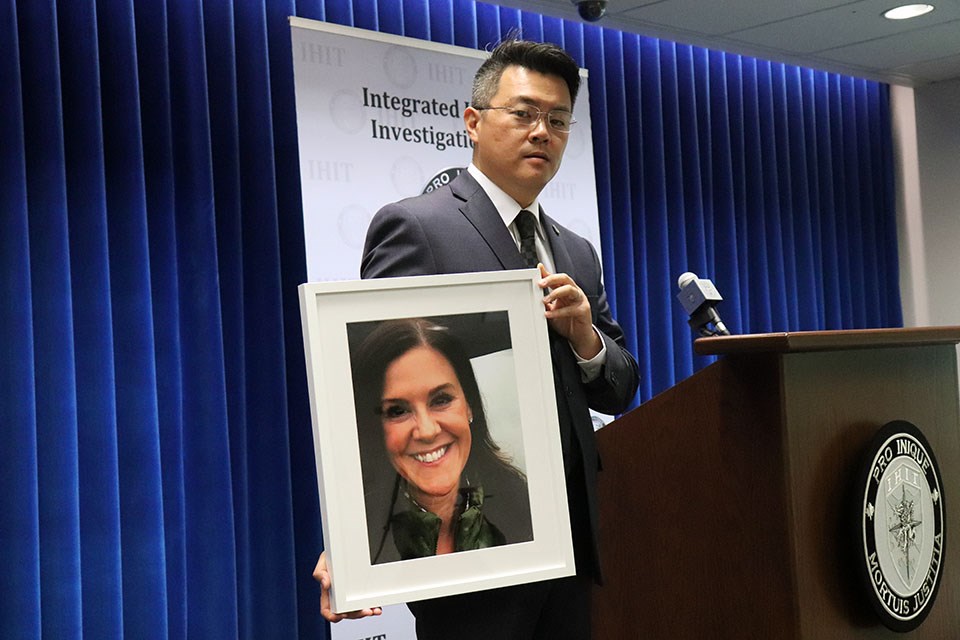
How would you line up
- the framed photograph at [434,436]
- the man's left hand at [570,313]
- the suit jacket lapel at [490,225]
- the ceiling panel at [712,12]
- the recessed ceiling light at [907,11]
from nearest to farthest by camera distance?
the framed photograph at [434,436]
the man's left hand at [570,313]
the suit jacket lapel at [490,225]
the ceiling panel at [712,12]
the recessed ceiling light at [907,11]

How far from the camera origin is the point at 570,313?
5.07 feet

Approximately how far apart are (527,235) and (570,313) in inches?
10.1

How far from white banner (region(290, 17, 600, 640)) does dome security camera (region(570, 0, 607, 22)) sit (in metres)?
0.50

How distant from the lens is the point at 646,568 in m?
2.04

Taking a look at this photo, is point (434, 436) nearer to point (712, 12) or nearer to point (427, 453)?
point (427, 453)

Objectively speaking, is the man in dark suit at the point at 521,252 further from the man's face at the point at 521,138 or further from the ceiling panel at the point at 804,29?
the ceiling panel at the point at 804,29

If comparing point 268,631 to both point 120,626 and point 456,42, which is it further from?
point 456,42

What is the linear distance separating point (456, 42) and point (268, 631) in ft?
7.80

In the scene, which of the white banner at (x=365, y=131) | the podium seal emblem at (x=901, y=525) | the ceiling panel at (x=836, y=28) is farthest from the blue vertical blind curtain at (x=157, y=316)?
the podium seal emblem at (x=901, y=525)

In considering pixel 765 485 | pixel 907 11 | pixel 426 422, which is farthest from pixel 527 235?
pixel 907 11

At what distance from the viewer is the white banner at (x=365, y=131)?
3.46 metres

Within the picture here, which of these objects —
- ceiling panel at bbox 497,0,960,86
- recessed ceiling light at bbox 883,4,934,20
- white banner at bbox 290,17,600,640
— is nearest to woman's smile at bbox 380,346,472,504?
white banner at bbox 290,17,600,640

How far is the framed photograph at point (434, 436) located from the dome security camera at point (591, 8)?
9.46 ft

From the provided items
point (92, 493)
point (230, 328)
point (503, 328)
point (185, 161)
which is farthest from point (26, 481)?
point (503, 328)
